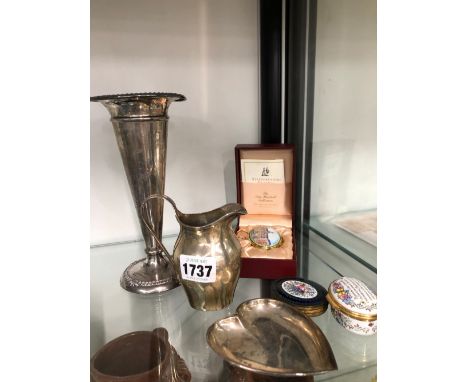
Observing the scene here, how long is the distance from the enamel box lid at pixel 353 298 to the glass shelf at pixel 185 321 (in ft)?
0.10

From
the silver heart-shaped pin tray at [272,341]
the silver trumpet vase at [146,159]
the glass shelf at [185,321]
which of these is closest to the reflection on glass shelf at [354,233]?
the glass shelf at [185,321]

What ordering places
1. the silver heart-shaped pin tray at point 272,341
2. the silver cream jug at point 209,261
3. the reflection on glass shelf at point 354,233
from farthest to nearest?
the reflection on glass shelf at point 354,233 < the silver cream jug at point 209,261 < the silver heart-shaped pin tray at point 272,341

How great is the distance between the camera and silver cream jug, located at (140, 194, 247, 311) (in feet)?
1.65

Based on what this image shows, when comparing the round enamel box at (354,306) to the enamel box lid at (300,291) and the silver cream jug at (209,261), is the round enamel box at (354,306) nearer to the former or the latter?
the enamel box lid at (300,291)

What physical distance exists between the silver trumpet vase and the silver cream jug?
79mm

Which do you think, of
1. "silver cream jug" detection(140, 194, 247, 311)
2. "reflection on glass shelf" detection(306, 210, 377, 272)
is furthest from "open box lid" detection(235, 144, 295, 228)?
"silver cream jug" detection(140, 194, 247, 311)

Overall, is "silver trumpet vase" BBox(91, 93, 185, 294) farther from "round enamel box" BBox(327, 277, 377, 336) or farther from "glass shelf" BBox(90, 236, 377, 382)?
"round enamel box" BBox(327, 277, 377, 336)

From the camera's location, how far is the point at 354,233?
68 cm

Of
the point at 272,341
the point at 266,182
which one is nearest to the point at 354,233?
the point at 266,182

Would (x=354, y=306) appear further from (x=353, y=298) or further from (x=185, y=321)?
(x=185, y=321)

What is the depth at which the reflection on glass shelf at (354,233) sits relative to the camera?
0.62 metres
